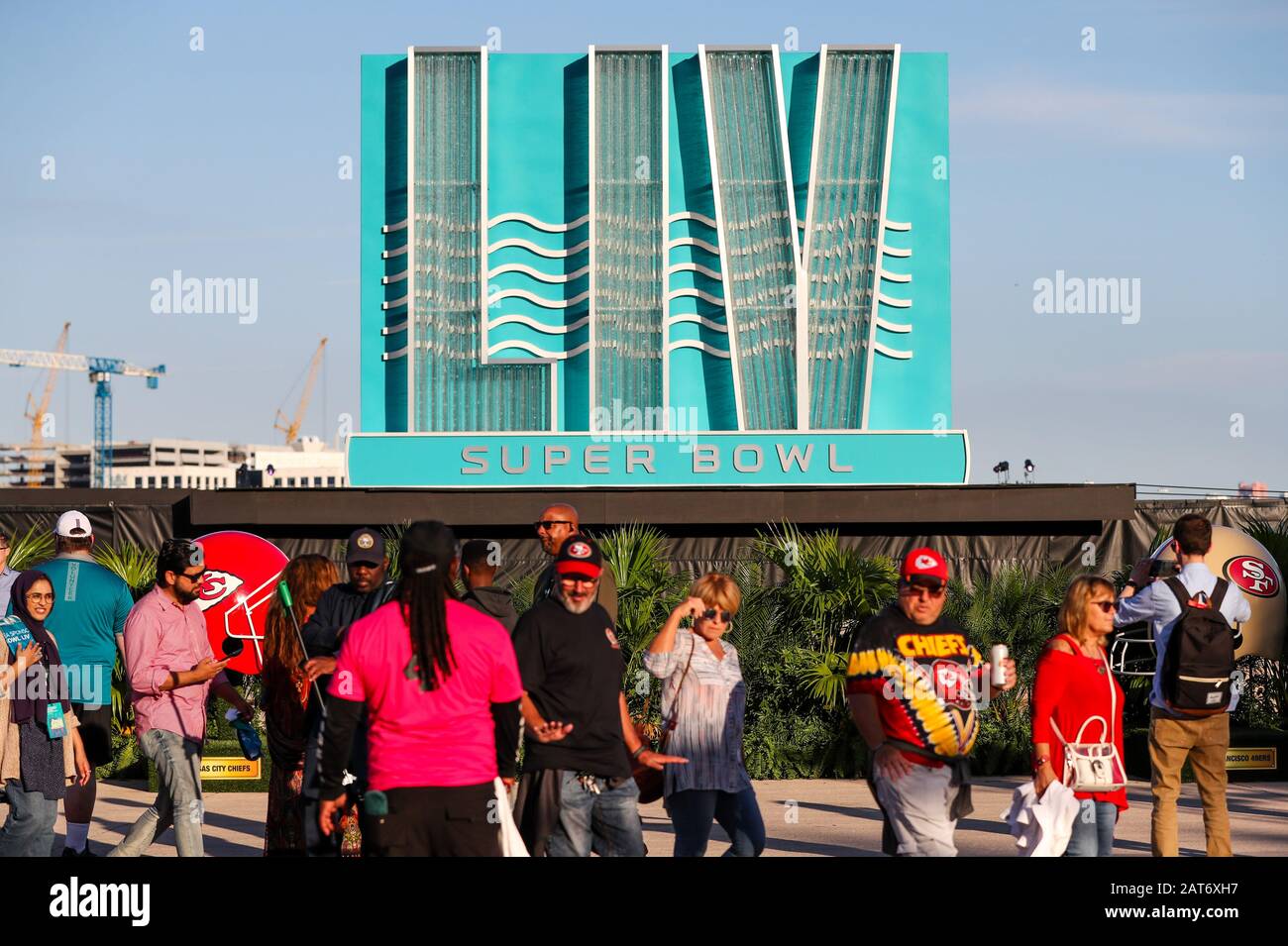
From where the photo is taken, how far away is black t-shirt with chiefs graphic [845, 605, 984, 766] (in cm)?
723

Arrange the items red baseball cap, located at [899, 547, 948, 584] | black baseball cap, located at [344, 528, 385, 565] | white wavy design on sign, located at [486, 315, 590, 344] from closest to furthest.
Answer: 1. red baseball cap, located at [899, 547, 948, 584]
2. black baseball cap, located at [344, 528, 385, 565]
3. white wavy design on sign, located at [486, 315, 590, 344]

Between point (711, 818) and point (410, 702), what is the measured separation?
283 cm

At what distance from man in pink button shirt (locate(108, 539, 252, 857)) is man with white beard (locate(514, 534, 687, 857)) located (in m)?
2.33

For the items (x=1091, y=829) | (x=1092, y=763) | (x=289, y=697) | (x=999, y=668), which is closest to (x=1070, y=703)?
(x=1092, y=763)

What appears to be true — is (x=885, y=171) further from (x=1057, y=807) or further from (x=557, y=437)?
(x=1057, y=807)

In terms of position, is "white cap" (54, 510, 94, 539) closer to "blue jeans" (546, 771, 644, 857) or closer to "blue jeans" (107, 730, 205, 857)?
"blue jeans" (107, 730, 205, 857)

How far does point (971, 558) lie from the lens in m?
20.5

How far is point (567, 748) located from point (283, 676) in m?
1.97

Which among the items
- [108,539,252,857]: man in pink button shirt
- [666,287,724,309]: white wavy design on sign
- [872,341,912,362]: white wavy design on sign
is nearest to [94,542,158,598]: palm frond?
[108,539,252,857]: man in pink button shirt

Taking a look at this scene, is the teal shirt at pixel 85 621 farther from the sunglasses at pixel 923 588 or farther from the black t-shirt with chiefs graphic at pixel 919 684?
the sunglasses at pixel 923 588

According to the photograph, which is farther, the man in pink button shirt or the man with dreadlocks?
the man in pink button shirt

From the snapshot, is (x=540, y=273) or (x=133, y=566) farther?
(x=540, y=273)

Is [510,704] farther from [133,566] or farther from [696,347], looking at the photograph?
[696,347]

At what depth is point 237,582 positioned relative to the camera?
16.6m
